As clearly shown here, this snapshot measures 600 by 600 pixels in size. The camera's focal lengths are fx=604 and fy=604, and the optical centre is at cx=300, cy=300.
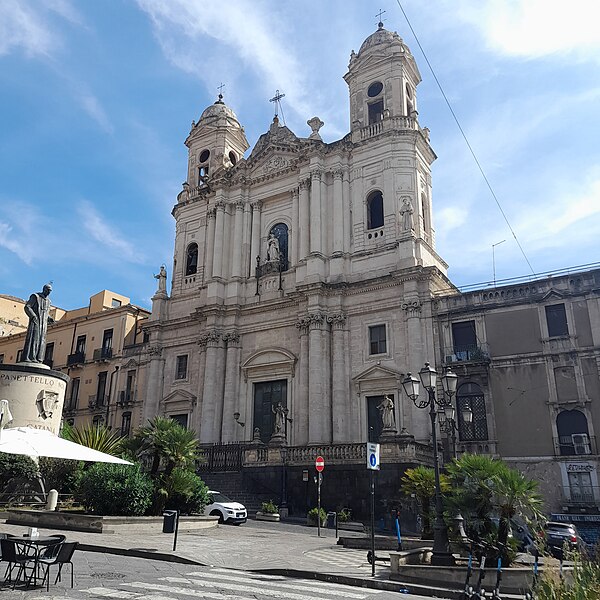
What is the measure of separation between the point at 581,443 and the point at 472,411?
463 centimetres

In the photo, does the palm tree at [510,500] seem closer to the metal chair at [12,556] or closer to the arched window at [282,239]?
the metal chair at [12,556]

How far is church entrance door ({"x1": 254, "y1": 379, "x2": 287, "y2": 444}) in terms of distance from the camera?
33175 millimetres

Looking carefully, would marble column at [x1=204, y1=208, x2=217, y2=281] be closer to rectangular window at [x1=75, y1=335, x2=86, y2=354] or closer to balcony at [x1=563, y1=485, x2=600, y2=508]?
rectangular window at [x1=75, y1=335, x2=86, y2=354]

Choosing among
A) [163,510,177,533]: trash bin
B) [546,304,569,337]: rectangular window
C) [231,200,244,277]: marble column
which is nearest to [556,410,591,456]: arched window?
[546,304,569,337]: rectangular window

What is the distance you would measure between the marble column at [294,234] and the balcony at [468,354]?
11.1 metres

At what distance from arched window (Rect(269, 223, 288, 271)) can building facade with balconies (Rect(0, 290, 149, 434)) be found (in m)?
12.5

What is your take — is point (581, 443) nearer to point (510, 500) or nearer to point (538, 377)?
point (538, 377)

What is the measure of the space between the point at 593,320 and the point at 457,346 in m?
6.03

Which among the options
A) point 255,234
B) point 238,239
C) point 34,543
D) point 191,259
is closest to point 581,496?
point 34,543

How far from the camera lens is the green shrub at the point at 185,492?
19141 mm

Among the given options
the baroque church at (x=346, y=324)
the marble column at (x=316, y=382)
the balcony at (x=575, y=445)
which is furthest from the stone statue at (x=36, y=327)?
the balcony at (x=575, y=445)

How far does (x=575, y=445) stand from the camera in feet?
82.8

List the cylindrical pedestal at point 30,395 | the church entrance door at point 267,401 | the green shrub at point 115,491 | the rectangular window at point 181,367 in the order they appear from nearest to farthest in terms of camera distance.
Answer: the green shrub at point 115,491 < the cylindrical pedestal at point 30,395 < the church entrance door at point 267,401 < the rectangular window at point 181,367

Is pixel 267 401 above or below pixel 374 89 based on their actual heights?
below
